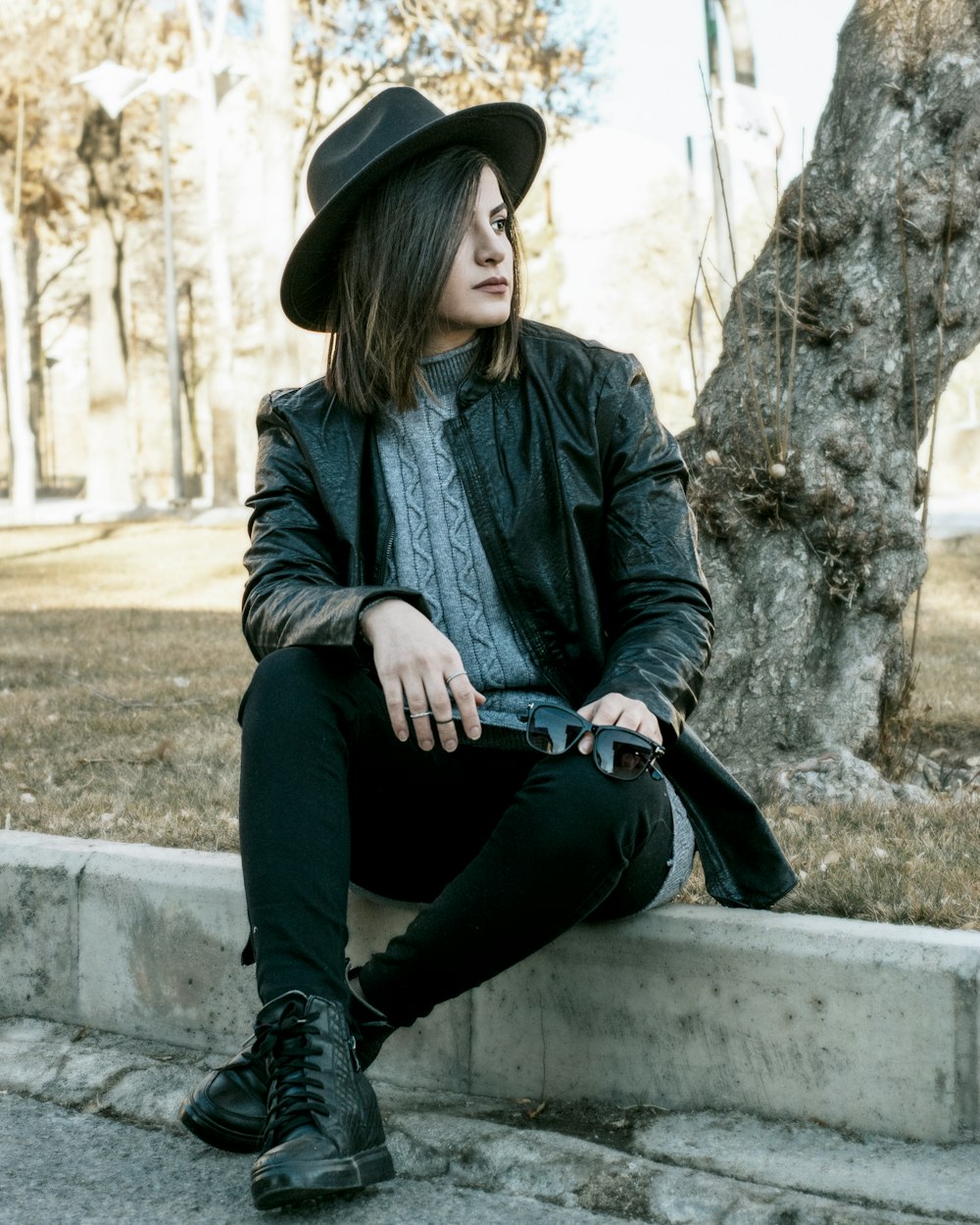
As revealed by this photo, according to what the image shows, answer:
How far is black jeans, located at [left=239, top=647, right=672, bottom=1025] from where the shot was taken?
2.37 meters

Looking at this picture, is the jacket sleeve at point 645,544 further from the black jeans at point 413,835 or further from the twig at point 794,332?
the twig at point 794,332

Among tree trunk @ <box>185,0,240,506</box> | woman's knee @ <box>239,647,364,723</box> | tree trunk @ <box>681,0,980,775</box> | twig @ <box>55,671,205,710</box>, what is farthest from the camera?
tree trunk @ <box>185,0,240,506</box>

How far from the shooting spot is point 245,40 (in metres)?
22.2

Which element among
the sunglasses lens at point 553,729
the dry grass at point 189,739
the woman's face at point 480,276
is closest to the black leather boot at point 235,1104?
the sunglasses lens at point 553,729

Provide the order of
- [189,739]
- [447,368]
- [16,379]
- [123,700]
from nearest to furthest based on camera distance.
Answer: [447,368] → [189,739] → [123,700] → [16,379]

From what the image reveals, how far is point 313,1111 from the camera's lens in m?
2.25

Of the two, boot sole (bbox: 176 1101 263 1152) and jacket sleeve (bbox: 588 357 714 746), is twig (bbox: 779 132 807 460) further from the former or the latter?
boot sole (bbox: 176 1101 263 1152)

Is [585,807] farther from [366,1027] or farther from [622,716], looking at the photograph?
[366,1027]

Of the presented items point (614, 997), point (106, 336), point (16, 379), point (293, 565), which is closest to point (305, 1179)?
point (614, 997)

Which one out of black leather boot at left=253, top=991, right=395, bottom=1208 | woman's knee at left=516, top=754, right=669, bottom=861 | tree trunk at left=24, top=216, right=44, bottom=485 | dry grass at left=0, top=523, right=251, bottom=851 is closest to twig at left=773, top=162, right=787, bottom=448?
dry grass at left=0, top=523, right=251, bottom=851

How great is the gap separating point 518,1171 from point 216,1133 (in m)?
0.49

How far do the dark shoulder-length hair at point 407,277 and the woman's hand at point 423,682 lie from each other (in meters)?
0.62

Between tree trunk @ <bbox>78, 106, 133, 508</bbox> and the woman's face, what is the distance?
21.9 m

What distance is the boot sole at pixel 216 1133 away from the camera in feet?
8.00
